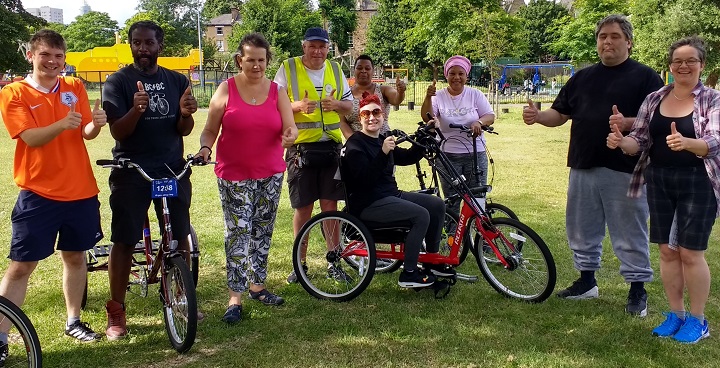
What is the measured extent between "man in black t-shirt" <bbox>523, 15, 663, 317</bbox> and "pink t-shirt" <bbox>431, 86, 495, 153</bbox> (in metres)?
1.00

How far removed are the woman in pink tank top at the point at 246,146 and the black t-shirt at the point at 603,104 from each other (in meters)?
2.09

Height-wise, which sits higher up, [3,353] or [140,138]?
[140,138]

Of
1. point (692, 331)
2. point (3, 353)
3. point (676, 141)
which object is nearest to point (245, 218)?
point (3, 353)

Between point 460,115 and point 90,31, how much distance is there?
264 ft

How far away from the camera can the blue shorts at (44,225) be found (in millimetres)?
3684

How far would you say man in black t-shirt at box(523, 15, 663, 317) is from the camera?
173 inches

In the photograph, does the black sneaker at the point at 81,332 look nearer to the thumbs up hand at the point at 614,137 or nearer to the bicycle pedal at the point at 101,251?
the bicycle pedal at the point at 101,251

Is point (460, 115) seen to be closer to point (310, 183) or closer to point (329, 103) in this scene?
point (329, 103)

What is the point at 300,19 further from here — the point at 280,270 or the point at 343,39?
the point at 280,270

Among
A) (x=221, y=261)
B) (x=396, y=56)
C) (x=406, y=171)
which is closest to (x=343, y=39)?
(x=396, y=56)

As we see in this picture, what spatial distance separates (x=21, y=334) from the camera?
10.2 feet

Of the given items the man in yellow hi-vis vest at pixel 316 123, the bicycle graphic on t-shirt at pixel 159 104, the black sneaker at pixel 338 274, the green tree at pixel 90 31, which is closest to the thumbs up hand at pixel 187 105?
the bicycle graphic on t-shirt at pixel 159 104

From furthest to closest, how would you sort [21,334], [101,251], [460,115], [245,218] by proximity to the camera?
[460,115], [101,251], [245,218], [21,334]

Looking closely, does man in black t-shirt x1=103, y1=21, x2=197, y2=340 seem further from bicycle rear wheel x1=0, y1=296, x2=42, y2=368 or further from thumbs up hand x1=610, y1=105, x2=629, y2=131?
thumbs up hand x1=610, y1=105, x2=629, y2=131
